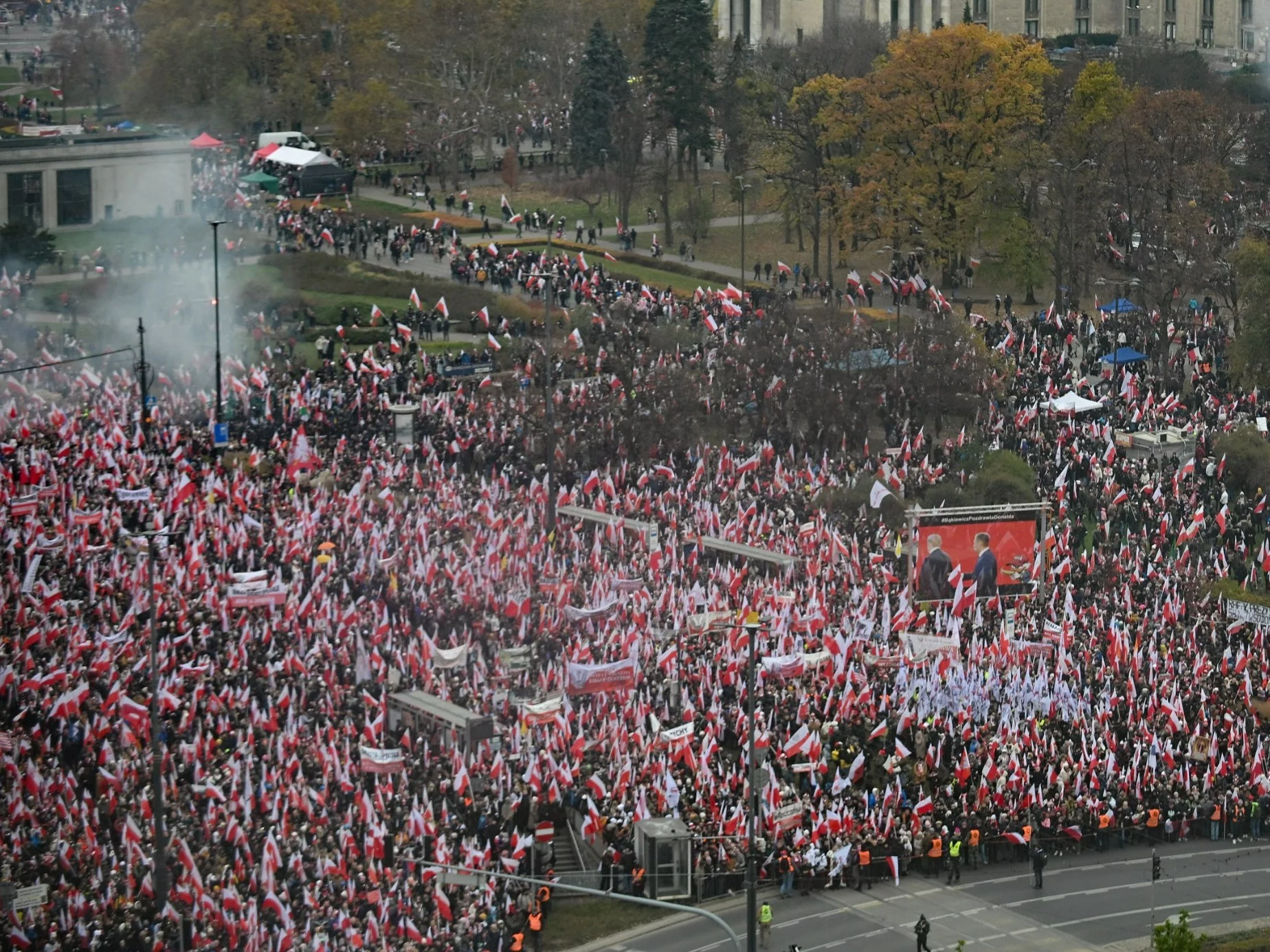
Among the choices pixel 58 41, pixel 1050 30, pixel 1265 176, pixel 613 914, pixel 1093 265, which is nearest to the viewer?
pixel 613 914

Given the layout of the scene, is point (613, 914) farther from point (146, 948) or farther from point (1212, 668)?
point (1212, 668)

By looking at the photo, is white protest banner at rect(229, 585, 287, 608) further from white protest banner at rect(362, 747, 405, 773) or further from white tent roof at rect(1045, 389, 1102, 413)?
white tent roof at rect(1045, 389, 1102, 413)

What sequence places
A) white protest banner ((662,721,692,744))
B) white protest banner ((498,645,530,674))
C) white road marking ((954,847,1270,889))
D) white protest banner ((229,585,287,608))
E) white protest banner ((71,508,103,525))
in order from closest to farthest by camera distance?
white protest banner ((662,721,692,744)), white road marking ((954,847,1270,889)), white protest banner ((229,585,287,608)), white protest banner ((498,645,530,674)), white protest banner ((71,508,103,525))

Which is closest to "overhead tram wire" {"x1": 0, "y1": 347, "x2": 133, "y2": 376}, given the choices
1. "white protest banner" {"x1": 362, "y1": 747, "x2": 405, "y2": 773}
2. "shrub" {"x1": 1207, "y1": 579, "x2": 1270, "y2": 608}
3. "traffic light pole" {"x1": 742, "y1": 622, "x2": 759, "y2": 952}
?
"white protest banner" {"x1": 362, "y1": 747, "x2": 405, "y2": 773}

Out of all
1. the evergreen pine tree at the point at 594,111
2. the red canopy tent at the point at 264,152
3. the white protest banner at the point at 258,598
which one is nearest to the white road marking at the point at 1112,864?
the white protest banner at the point at 258,598

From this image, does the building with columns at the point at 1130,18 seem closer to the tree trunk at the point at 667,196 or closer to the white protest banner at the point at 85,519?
the tree trunk at the point at 667,196

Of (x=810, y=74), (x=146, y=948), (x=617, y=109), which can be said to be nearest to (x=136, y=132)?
(x=617, y=109)
